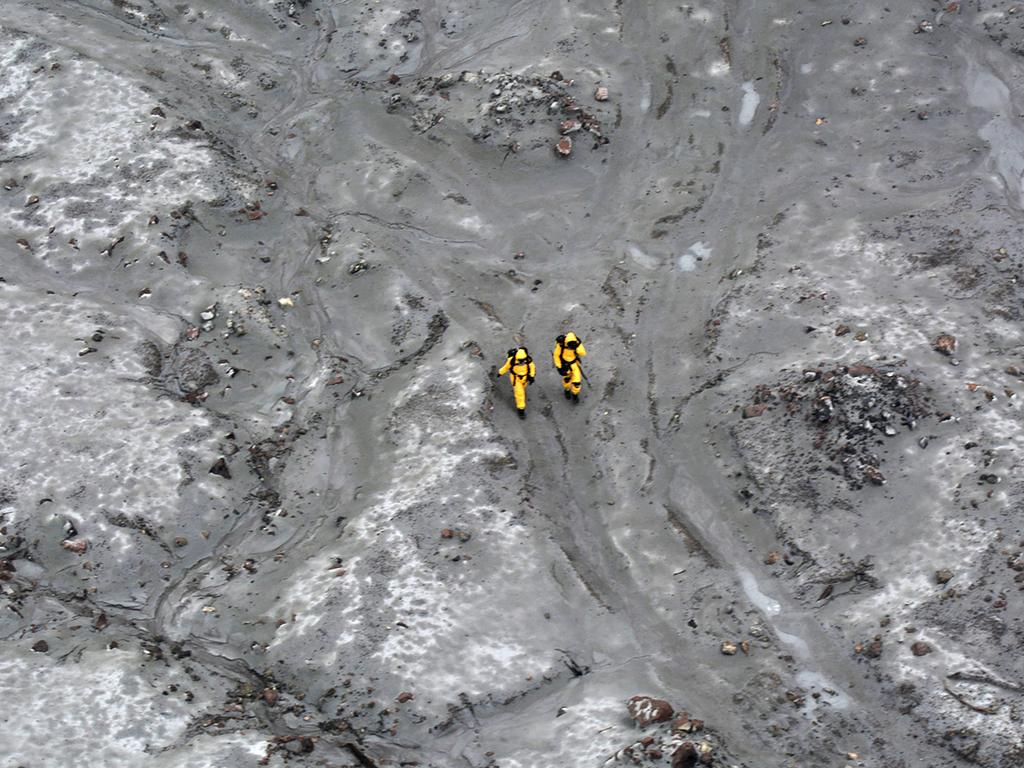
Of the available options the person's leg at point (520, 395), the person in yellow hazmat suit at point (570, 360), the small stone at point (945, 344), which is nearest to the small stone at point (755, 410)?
the person in yellow hazmat suit at point (570, 360)

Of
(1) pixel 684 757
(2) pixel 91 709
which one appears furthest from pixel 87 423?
(1) pixel 684 757

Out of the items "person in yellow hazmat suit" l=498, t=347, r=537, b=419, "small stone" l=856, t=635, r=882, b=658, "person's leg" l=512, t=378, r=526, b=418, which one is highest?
"person in yellow hazmat suit" l=498, t=347, r=537, b=419

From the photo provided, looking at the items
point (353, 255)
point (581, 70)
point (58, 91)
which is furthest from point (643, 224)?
point (58, 91)

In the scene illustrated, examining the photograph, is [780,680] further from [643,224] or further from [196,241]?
[196,241]

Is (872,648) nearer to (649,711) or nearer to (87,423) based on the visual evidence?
(649,711)

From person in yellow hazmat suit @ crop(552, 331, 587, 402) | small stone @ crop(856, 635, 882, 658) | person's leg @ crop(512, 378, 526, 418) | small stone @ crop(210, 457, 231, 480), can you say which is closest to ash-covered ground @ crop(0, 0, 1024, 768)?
small stone @ crop(856, 635, 882, 658)

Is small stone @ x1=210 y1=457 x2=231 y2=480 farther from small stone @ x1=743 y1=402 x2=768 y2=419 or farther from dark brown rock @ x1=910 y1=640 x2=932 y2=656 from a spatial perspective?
dark brown rock @ x1=910 y1=640 x2=932 y2=656

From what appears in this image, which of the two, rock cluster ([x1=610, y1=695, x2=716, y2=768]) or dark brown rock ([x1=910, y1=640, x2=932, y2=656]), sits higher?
dark brown rock ([x1=910, y1=640, x2=932, y2=656])

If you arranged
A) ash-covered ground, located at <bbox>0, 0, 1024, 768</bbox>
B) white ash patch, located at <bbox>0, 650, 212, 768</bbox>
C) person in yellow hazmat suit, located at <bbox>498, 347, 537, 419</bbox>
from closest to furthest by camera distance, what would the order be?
white ash patch, located at <bbox>0, 650, 212, 768</bbox> → ash-covered ground, located at <bbox>0, 0, 1024, 768</bbox> → person in yellow hazmat suit, located at <bbox>498, 347, 537, 419</bbox>
